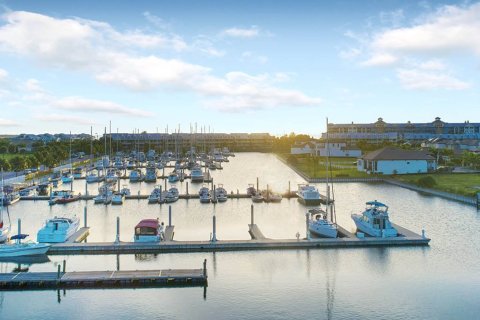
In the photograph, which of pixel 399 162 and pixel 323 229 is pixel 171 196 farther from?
pixel 399 162

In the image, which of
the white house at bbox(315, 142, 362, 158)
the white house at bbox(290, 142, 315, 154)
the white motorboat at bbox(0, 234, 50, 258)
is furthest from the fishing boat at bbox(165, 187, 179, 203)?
the white house at bbox(290, 142, 315, 154)

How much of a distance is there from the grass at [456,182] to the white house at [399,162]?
3.45 m

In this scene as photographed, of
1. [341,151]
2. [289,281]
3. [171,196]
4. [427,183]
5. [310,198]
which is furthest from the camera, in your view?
[341,151]

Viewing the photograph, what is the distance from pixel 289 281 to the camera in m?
27.0

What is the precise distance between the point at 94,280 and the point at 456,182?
54.9 meters

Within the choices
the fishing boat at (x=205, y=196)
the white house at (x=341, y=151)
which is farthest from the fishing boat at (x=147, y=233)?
the white house at (x=341, y=151)

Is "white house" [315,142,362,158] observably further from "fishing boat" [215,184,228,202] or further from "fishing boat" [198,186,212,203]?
"fishing boat" [198,186,212,203]

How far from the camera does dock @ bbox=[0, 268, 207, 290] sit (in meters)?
26.3

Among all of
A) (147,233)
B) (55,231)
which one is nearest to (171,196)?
(147,233)

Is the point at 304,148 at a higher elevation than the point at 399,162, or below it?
higher

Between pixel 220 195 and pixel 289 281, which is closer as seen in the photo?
pixel 289 281

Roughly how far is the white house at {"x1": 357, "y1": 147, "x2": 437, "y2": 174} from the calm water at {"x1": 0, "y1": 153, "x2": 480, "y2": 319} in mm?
35205

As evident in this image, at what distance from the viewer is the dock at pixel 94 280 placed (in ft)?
86.2

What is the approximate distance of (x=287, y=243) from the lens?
33.3m
